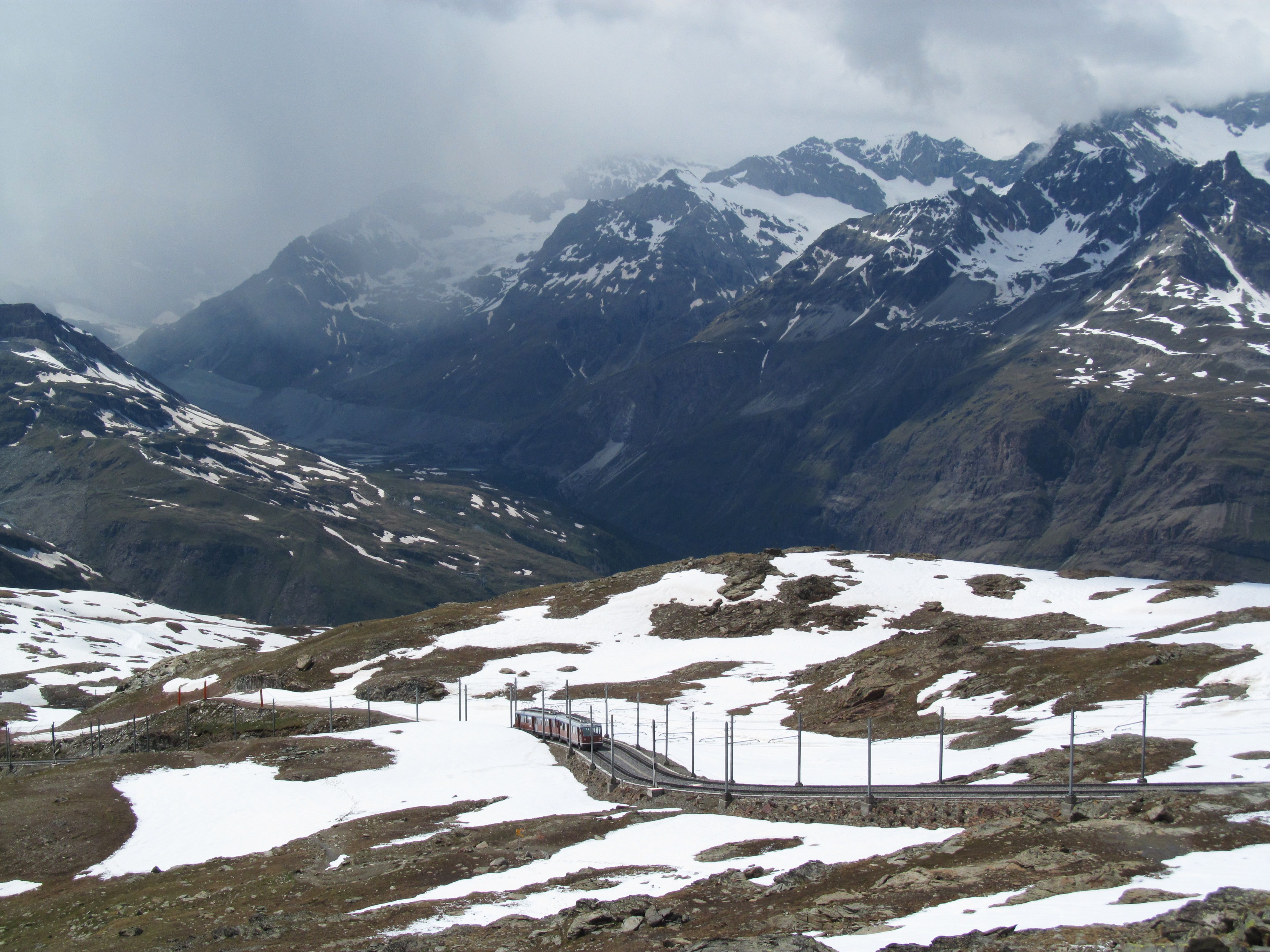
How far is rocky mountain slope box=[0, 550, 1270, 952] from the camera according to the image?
3722 centimetres

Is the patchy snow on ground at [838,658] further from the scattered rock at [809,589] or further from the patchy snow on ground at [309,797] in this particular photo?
the patchy snow on ground at [309,797]

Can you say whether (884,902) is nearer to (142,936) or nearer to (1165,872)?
(1165,872)

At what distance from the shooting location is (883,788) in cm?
5928

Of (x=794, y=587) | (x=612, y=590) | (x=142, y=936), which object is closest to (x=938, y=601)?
(x=794, y=587)

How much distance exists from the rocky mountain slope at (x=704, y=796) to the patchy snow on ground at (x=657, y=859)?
227 millimetres

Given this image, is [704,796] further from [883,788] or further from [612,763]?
[612,763]

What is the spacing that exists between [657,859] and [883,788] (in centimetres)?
1737

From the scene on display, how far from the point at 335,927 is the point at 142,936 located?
7882mm

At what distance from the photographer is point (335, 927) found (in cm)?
4053

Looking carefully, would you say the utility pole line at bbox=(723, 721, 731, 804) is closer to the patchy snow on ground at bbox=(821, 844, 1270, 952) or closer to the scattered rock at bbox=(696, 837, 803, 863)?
the scattered rock at bbox=(696, 837, 803, 863)

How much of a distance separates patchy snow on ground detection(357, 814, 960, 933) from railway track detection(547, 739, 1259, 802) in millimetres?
5311

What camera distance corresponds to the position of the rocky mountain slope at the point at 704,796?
1465 inches

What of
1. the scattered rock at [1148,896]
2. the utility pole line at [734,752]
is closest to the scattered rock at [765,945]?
the scattered rock at [1148,896]

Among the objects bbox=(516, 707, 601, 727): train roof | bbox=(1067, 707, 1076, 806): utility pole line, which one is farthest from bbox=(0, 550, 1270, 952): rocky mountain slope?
bbox=(516, 707, 601, 727): train roof
